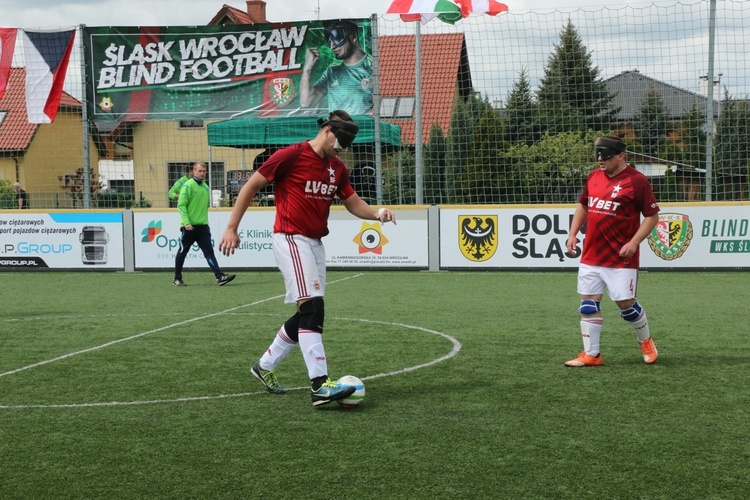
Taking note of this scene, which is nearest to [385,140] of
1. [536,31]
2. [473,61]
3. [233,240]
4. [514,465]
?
[473,61]

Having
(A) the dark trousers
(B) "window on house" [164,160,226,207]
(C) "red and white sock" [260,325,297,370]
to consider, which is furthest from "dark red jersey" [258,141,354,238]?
(B) "window on house" [164,160,226,207]

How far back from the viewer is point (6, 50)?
61.2 ft

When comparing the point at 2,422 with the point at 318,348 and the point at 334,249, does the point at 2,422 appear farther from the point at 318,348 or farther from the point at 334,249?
the point at 334,249

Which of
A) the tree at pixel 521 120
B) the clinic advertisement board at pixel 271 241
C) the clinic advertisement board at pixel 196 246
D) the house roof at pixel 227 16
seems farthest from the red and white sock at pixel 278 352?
the house roof at pixel 227 16

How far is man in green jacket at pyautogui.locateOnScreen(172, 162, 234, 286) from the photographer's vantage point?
577 inches

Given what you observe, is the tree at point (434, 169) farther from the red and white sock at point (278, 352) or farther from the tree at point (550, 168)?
the red and white sock at point (278, 352)

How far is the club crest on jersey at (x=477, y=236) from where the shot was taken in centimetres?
1644

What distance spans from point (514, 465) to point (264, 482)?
1.22 m

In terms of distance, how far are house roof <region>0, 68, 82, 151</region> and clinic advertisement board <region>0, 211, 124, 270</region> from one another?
235cm

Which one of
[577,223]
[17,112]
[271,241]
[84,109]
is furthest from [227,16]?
[577,223]

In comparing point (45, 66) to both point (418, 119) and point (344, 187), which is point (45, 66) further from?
point (344, 187)

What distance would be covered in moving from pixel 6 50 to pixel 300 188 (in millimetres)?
14796

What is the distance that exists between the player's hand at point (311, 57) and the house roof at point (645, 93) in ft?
17.9

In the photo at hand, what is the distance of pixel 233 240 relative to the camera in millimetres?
6074
